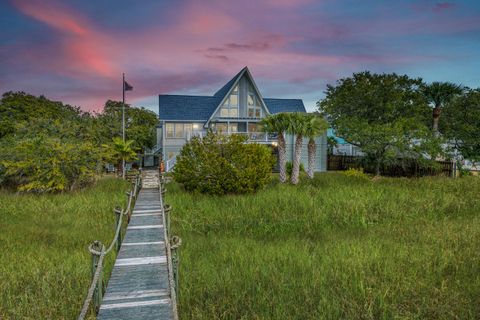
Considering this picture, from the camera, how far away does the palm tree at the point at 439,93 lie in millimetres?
32156

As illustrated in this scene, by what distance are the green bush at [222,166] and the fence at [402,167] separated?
17.4m

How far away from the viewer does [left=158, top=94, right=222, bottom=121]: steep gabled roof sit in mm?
31359

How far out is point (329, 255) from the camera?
855 centimetres

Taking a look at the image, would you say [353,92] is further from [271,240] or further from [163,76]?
[271,240]

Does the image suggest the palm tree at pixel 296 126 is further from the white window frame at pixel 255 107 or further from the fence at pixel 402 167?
the fence at pixel 402 167

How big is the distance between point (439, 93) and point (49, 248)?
38.5 meters

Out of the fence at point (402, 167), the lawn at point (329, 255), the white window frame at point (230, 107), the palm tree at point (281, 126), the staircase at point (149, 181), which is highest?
the white window frame at point (230, 107)

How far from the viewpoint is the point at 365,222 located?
1312 centimetres

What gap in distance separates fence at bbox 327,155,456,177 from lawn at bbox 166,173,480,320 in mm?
11041

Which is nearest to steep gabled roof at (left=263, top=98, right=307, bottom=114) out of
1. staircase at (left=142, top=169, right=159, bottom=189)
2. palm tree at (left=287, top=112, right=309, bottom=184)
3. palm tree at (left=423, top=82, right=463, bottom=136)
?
palm tree at (left=423, top=82, right=463, bottom=136)

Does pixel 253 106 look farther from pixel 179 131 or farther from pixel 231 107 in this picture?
pixel 179 131

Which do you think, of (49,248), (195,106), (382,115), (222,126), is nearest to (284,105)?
(222,126)

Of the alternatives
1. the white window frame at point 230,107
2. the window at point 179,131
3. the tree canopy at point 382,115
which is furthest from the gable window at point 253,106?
the tree canopy at point 382,115

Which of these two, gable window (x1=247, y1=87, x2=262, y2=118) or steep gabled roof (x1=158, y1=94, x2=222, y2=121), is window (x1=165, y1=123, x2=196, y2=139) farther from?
gable window (x1=247, y1=87, x2=262, y2=118)
